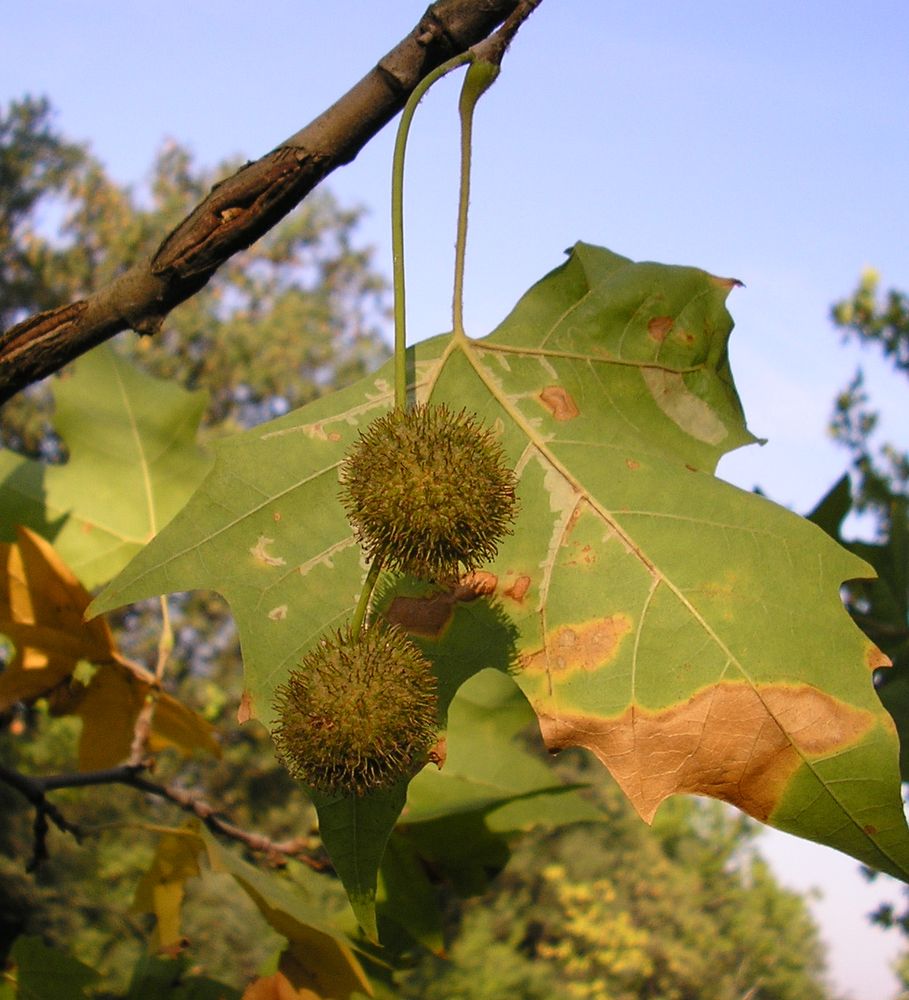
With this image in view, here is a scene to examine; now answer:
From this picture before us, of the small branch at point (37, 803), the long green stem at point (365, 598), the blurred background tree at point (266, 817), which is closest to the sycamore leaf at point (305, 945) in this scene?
the small branch at point (37, 803)

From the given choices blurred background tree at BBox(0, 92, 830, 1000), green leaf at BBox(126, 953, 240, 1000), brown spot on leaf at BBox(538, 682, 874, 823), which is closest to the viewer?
brown spot on leaf at BBox(538, 682, 874, 823)

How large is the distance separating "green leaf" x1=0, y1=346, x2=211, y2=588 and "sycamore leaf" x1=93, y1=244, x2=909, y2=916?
0.97 meters

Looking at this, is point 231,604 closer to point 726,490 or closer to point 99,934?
point 726,490

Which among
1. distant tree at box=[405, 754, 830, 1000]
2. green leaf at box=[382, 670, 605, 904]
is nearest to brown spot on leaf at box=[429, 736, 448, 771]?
green leaf at box=[382, 670, 605, 904]

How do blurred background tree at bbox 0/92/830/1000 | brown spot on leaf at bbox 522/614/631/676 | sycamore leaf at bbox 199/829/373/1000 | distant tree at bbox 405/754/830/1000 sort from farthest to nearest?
distant tree at bbox 405/754/830/1000 < blurred background tree at bbox 0/92/830/1000 < sycamore leaf at bbox 199/829/373/1000 < brown spot on leaf at bbox 522/614/631/676

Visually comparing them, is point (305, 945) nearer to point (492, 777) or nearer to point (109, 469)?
point (492, 777)

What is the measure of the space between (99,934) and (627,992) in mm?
11062

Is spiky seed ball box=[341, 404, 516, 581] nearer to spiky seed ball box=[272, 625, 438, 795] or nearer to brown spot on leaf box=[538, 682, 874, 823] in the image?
spiky seed ball box=[272, 625, 438, 795]

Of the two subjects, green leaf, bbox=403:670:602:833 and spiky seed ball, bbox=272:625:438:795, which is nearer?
spiky seed ball, bbox=272:625:438:795

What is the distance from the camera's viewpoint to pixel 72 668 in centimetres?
210

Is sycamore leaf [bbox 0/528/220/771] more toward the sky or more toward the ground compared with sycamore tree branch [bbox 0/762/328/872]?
more toward the sky

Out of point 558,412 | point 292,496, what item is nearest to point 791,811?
point 558,412

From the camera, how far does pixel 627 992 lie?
1783cm

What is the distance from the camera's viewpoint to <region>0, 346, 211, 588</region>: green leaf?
2248 millimetres
